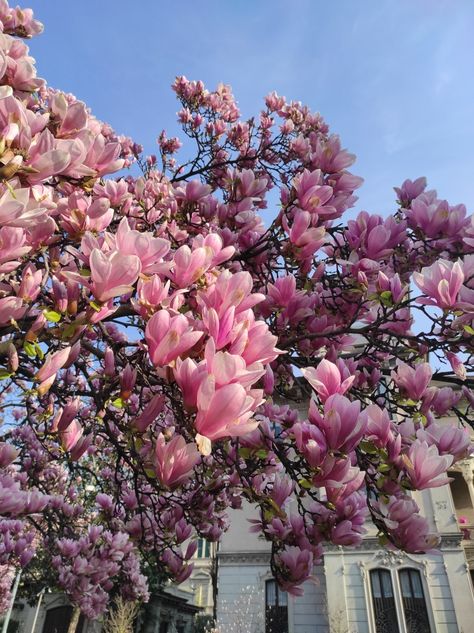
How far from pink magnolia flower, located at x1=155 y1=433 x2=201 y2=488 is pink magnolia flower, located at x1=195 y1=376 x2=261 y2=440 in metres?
0.19

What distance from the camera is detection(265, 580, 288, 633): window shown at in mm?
14164

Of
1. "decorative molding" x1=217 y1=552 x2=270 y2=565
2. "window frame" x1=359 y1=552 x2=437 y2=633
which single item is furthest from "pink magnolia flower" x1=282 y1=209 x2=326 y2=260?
"decorative molding" x1=217 y1=552 x2=270 y2=565

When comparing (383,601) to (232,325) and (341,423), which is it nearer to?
(341,423)

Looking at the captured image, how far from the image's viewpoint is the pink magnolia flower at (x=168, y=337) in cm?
121

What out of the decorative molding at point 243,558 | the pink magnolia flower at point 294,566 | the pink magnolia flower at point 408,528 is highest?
the decorative molding at point 243,558

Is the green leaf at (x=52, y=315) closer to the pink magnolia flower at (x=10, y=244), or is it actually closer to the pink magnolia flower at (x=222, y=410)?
the pink magnolia flower at (x=10, y=244)

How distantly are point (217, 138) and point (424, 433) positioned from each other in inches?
177

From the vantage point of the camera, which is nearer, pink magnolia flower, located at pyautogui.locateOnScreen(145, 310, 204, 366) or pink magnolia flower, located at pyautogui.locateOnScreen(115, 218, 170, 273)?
pink magnolia flower, located at pyautogui.locateOnScreen(145, 310, 204, 366)

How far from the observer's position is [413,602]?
13039mm

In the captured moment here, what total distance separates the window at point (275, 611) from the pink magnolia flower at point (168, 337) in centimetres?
1569

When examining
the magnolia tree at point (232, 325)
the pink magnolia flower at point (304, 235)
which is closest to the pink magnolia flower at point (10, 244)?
the magnolia tree at point (232, 325)

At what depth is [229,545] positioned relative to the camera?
16.0 m

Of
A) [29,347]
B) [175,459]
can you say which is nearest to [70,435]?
[29,347]

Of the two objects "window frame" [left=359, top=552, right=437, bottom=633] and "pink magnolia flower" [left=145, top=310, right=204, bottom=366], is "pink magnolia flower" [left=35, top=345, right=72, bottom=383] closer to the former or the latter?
"pink magnolia flower" [left=145, top=310, right=204, bottom=366]
